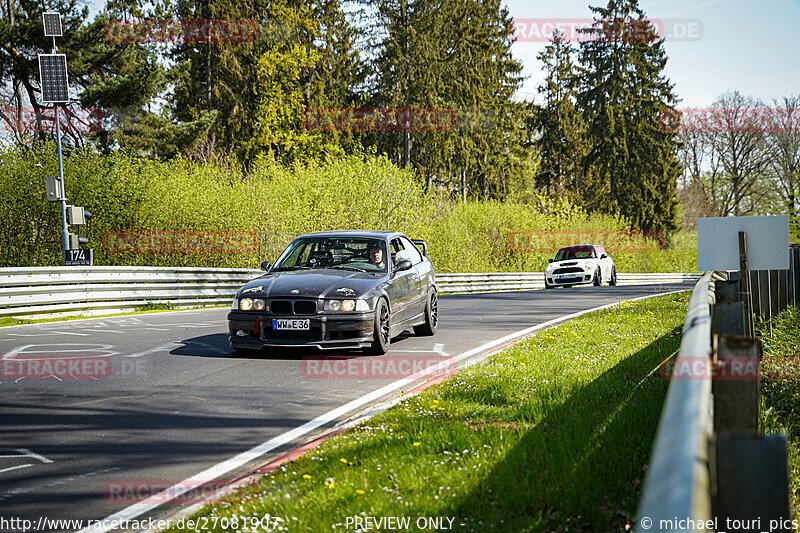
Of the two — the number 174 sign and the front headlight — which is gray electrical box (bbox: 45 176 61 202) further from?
the front headlight

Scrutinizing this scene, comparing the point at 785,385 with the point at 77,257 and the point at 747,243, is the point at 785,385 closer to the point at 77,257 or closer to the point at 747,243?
the point at 747,243

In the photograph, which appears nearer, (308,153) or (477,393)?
(477,393)

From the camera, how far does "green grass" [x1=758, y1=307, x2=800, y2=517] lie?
576 centimetres

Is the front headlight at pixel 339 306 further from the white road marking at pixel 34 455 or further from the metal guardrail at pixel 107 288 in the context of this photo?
the metal guardrail at pixel 107 288

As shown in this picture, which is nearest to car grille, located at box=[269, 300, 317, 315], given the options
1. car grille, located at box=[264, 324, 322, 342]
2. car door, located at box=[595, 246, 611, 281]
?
car grille, located at box=[264, 324, 322, 342]

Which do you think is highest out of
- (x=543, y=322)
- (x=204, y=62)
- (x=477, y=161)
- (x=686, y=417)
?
→ (x=204, y=62)

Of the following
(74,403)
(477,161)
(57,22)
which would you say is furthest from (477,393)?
(477,161)

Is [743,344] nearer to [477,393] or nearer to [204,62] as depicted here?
[477,393]

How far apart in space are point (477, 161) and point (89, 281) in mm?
37329

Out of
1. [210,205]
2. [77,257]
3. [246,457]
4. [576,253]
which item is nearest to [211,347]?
[246,457]

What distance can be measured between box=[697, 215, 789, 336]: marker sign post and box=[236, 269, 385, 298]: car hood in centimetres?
415

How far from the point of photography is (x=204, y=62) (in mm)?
45406

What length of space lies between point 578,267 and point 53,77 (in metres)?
21.0

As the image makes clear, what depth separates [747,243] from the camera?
316 inches
